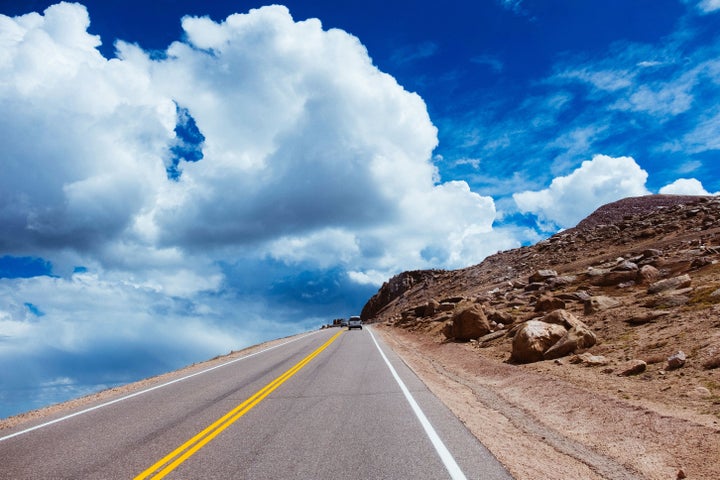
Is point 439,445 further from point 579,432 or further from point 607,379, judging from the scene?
point 607,379

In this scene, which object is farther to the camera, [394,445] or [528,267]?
[528,267]

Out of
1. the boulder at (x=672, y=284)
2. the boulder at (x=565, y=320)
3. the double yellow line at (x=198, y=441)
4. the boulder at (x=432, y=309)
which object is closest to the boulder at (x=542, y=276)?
the boulder at (x=432, y=309)

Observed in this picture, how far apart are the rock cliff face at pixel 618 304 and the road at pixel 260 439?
714 cm

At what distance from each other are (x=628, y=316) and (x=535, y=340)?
15.7ft

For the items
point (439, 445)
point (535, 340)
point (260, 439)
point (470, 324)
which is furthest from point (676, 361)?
point (470, 324)

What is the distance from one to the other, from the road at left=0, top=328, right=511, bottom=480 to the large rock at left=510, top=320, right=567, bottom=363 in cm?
568

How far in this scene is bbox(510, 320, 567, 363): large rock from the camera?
15.1m

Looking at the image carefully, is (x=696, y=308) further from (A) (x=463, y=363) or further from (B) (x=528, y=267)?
(B) (x=528, y=267)

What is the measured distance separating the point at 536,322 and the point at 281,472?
45.1 ft

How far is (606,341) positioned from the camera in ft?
49.5

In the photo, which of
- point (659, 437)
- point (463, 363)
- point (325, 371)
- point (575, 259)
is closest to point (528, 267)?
point (575, 259)

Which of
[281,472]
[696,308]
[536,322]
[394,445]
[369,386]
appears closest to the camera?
[281,472]

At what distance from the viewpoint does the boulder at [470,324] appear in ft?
79.3

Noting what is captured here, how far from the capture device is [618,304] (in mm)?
19547
